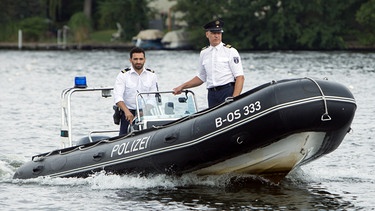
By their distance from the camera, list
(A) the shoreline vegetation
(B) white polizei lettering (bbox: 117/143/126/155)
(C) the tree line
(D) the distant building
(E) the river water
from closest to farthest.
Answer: (E) the river water
(B) white polizei lettering (bbox: 117/143/126/155)
(A) the shoreline vegetation
(C) the tree line
(D) the distant building

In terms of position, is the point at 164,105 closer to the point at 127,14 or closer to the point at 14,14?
the point at 127,14

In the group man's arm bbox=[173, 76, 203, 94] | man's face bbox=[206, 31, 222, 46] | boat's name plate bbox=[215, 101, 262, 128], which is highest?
man's face bbox=[206, 31, 222, 46]

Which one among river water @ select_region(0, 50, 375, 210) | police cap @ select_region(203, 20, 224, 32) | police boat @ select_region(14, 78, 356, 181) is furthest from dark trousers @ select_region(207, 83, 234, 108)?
river water @ select_region(0, 50, 375, 210)

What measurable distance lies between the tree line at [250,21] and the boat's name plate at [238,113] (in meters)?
60.7

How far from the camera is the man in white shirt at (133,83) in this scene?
1569 cm

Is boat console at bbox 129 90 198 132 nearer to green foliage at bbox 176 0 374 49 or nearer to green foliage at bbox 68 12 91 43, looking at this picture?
green foliage at bbox 176 0 374 49

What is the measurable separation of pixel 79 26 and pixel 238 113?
64.8m

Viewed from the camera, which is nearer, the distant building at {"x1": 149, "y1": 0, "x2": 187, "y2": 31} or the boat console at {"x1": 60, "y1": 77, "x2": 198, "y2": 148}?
the boat console at {"x1": 60, "y1": 77, "x2": 198, "y2": 148}

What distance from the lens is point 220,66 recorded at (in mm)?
15305

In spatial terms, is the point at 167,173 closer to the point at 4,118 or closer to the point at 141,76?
the point at 141,76

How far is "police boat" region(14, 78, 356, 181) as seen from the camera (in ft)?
46.3

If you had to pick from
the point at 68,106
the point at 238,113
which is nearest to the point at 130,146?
the point at 68,106

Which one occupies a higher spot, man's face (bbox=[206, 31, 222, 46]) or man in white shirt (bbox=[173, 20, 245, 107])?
man's face (bbox=[206, 31, 222, 46])

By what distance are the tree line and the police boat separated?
5952 centimetres
